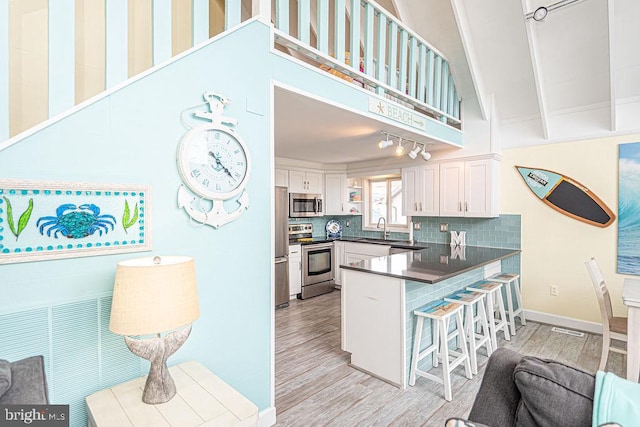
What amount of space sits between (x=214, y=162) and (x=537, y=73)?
146 inches

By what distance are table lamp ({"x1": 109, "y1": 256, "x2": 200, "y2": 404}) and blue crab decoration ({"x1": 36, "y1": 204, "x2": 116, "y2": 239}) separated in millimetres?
292

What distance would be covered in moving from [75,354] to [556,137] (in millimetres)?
4944

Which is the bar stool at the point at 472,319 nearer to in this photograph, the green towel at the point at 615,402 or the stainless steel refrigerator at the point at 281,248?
the green towel at the point at 615,402

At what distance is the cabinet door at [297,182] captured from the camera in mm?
5266

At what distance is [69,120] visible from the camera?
1.33 meters

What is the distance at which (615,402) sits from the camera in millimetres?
835

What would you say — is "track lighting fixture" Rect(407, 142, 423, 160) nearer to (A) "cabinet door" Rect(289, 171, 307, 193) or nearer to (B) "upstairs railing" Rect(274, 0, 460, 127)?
(B) "upstairs railing" Rect(274, 0, 460, 127)

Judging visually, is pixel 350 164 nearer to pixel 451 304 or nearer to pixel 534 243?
pixel 534 243

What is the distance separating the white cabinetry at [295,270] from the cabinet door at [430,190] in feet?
6.54

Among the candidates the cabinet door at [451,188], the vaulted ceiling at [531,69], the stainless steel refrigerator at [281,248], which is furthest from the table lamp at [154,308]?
the cabinet door at [451,188]

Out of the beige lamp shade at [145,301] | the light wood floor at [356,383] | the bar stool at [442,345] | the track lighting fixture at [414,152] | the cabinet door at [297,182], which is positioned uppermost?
the track lighting fixture at [414,152]

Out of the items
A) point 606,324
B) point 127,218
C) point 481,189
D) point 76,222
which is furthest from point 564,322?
point 76,222

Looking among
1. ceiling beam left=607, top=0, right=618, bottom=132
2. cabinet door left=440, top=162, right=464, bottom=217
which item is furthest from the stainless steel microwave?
ceiling beam left=607, top=0, right=618, bottom=132

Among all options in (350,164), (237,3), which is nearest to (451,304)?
(237,3)
